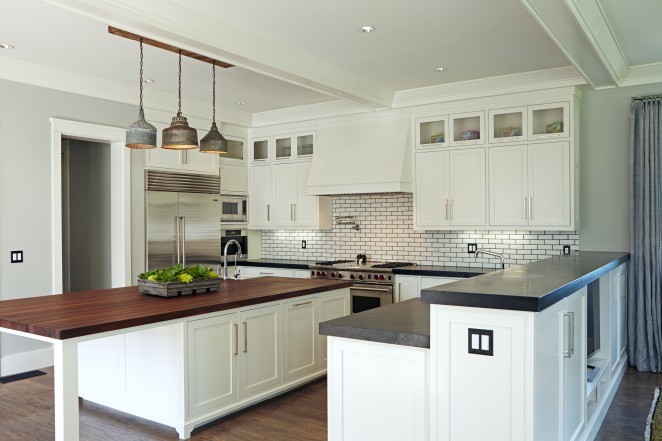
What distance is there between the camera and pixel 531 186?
583 cm

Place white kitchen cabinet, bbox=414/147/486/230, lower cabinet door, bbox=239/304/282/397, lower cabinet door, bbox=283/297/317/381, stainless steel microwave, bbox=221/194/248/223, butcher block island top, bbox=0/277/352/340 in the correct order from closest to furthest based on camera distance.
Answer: butcher block island top, bbox=0/277/352/340 < lower cabinet door, bbox=239/304/282/397 < lower cabinet door, bbox=283/297/317/381 < white kitchen cabinet, bbox=414/147/486/230 < stainless steel microwave, bbox=221/194/248/223

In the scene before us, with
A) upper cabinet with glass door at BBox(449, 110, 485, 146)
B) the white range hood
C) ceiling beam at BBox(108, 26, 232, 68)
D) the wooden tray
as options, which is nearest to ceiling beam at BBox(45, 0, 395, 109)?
ceiling beam at BBox(108, 26, 232, 68)

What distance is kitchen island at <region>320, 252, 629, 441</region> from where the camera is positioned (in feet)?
8.04

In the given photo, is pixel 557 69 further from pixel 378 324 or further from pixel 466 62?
pixel 378 324

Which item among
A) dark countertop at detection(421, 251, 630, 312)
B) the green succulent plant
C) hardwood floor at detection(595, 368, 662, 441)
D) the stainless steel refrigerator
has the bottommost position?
hardwood floor at detection(595, 368, 662, 441)

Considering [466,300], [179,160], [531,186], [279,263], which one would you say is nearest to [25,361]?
[179,160]

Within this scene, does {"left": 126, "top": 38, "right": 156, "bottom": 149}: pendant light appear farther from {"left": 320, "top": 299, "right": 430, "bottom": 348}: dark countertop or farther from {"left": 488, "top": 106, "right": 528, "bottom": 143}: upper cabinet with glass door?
{"left": 488, "top": 106, "right": 528, "bottom": 143}: upper cabinet with glass door

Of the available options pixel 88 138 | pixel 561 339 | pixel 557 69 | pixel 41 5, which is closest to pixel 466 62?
pixel 557 69

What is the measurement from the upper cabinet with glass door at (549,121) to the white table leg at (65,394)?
4.72 m

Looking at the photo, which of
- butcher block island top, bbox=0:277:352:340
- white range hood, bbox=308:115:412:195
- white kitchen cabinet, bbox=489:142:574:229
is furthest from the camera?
white range hood, bbox=308:115:412:195

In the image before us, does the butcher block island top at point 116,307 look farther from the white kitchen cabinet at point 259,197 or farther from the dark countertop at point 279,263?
the white kitchen cabinet at point 259,197

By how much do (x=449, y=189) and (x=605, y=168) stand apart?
5.22 ft

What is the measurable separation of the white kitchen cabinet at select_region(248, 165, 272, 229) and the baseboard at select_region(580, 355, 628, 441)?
462 cm

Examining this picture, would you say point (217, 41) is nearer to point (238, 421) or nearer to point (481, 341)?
point (238, 421)
